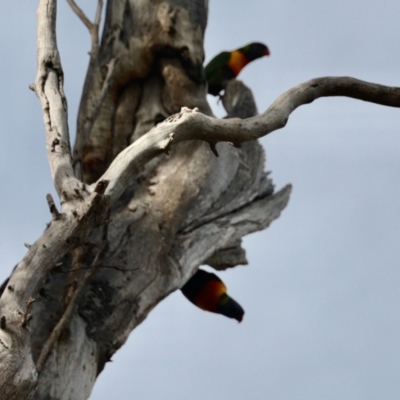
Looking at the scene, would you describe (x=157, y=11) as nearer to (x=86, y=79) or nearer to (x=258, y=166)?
(x=86, y=79)

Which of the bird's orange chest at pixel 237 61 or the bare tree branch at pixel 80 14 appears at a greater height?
the bird's orange chest at pixel 237 61

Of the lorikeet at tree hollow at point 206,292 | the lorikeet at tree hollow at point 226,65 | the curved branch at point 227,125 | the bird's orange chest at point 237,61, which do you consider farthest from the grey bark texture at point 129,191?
the bird's orange chest at point 237,61

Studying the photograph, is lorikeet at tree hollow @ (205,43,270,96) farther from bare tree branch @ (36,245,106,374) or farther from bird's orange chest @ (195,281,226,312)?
bare tree branch @ (36,245,106,374)

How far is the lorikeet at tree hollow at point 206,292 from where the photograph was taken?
5.79 metres

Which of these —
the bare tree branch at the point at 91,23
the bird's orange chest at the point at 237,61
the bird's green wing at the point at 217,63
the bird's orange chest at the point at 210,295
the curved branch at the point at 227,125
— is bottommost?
the curved branch at the point at 227,125

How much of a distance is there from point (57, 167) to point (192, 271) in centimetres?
207

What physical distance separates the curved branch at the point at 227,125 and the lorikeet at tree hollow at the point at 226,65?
3373 mm

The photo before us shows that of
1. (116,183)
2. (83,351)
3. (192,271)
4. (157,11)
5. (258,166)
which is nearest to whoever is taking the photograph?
(116,183)

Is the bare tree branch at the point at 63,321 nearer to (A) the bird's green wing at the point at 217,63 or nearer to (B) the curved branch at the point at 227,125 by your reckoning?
(B) the curved branch at the point at 227,125

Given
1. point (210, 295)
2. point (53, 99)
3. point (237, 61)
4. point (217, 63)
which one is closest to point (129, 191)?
point (210, 295)

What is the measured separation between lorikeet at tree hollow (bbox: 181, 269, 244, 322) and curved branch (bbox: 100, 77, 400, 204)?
2611mm

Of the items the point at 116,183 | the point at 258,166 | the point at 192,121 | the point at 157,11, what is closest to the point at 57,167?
the point at 116,183

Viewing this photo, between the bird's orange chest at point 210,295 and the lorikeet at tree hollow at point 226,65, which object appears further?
the lorikeet at tree hollow at point 226,65

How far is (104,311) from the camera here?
4.09 m
